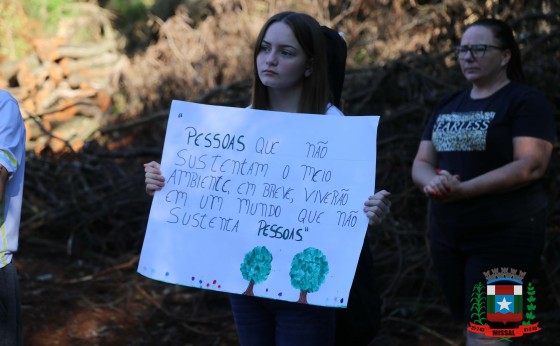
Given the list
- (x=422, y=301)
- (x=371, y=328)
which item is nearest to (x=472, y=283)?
(x=371, y=328)

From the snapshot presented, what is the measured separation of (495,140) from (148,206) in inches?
138

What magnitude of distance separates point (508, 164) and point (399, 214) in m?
2.36

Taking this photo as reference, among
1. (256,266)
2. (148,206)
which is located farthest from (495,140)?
(148,206)

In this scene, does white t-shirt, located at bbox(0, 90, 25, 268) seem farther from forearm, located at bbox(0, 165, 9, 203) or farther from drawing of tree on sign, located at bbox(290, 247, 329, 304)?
drawing of tree on sign, located at bbox(290, 247, 329, 304)

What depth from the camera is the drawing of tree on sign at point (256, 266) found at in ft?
7.87

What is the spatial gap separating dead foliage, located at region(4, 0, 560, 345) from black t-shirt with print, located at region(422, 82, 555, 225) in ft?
5.31

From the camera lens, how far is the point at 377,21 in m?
7.84

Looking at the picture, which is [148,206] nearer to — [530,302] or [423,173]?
[423,173]

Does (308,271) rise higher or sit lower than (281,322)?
higher

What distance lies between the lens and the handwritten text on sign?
2363 mm

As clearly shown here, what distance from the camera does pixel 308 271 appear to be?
7.72 ft

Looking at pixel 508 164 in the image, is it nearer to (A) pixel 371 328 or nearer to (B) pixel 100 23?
(A) pixel 371 328

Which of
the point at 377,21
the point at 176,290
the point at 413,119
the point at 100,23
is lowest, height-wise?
the point at 176,290

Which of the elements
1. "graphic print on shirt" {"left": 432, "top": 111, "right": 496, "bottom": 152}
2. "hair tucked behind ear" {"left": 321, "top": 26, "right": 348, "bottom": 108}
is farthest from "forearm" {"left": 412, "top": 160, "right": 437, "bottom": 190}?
"hair tucked behind ear" {"left": 321, "top": 26, "right": 348, "bottom": 108}
